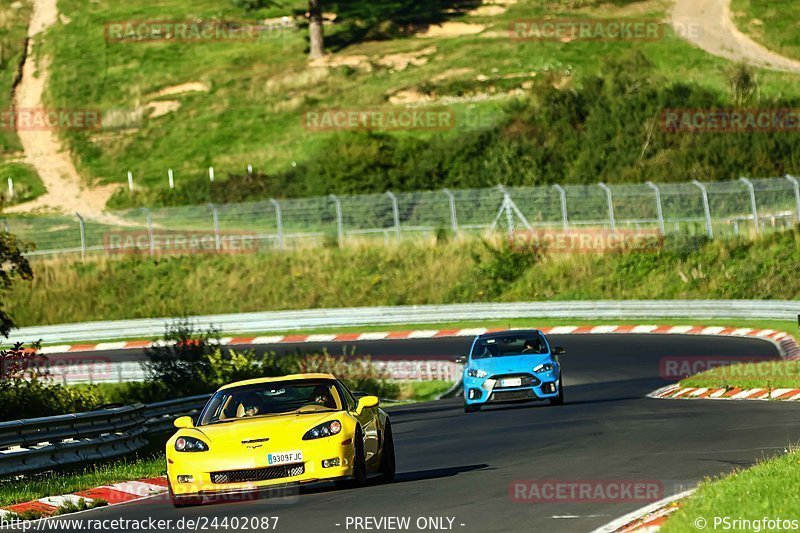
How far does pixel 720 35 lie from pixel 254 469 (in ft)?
261

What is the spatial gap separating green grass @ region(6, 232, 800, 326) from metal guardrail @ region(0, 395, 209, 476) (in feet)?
89.7

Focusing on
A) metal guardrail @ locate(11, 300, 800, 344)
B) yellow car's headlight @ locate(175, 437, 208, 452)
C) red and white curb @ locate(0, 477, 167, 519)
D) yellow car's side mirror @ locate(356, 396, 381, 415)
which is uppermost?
yellow car's side mirror @ locate(356, 396, 381, 415)

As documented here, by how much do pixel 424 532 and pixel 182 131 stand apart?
78.1 meters

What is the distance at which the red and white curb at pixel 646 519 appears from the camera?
10180 mm

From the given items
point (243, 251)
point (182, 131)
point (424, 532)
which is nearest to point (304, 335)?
point (243, 251)

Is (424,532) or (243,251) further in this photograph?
(243,251)

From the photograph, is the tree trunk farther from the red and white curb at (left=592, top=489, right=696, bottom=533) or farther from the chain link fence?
the red and white curb at (left=592, top=489, right=696, bottom=533)

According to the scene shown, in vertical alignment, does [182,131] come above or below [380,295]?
above

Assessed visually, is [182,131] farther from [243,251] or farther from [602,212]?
[602,212]

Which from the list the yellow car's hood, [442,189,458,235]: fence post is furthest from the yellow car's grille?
[442,189,458,235]: fence post

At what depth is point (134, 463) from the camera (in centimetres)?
1869

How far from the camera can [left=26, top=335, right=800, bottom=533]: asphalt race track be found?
1170 cm

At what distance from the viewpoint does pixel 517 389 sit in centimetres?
2450

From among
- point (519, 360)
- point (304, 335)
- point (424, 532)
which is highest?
point (424, 532)
